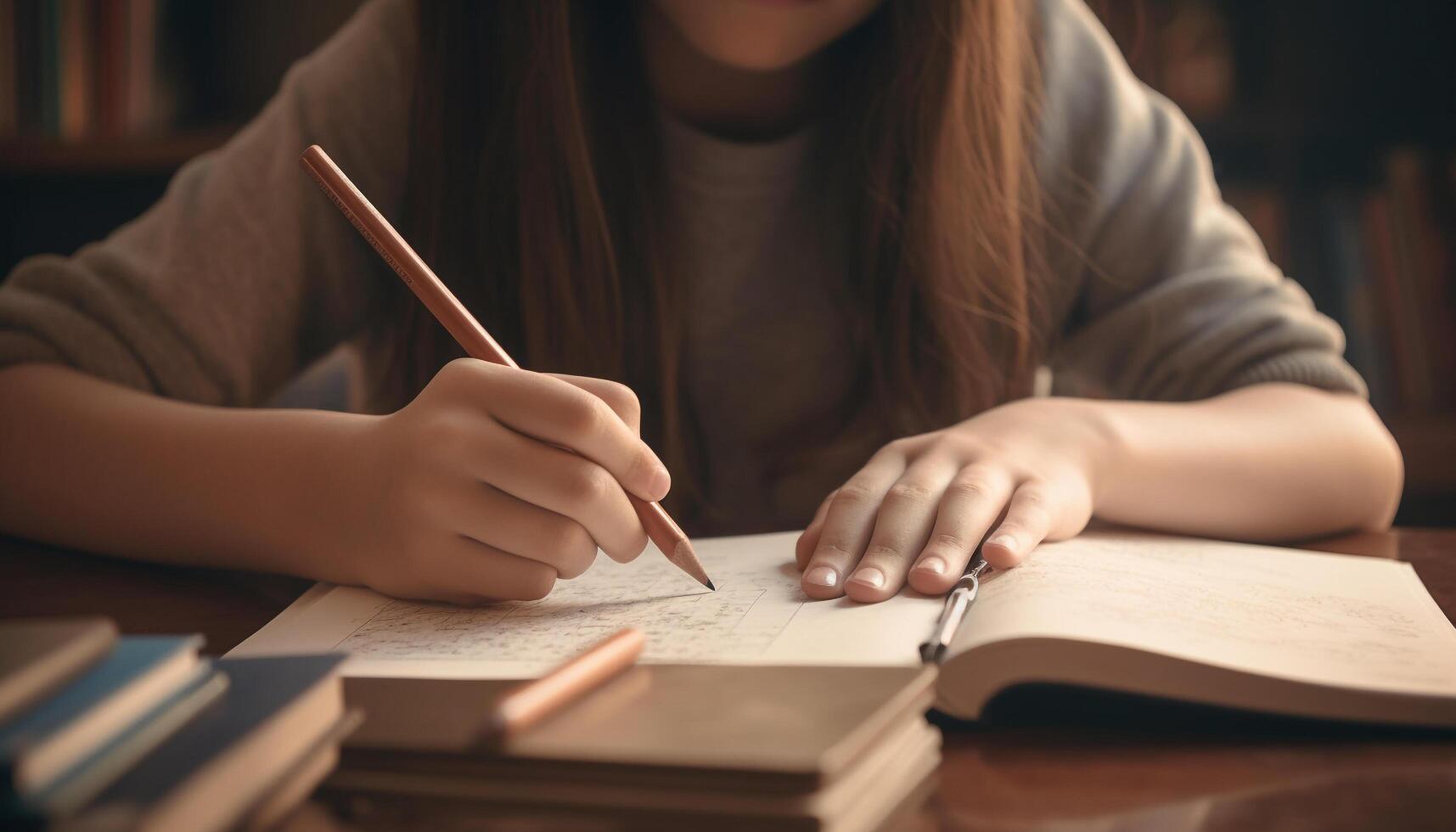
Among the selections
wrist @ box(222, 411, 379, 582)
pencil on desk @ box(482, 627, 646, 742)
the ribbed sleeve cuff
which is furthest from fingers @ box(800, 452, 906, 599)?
the ribbed sleeve cuff

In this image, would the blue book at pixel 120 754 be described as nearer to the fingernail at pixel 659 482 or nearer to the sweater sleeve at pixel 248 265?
the fingernail at pixel 659 482

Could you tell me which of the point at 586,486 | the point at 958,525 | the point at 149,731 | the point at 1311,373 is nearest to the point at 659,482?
the point at 586,486

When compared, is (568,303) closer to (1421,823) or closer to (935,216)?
(935,216)

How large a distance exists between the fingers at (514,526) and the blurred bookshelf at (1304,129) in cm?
129

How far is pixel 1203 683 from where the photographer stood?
1.25ft

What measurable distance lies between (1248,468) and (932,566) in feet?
0.98

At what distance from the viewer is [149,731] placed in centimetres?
28

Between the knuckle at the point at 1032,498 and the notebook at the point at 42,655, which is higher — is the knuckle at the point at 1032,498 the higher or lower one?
the lower one

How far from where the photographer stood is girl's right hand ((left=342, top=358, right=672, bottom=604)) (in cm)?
47

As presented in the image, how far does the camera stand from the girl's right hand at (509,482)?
47 centimetres

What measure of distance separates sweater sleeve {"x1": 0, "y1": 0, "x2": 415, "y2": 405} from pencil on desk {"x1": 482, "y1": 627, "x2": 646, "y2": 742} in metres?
0.51

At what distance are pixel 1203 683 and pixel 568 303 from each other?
0.51 metres

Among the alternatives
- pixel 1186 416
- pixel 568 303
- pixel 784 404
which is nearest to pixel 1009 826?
pixel 1186 416

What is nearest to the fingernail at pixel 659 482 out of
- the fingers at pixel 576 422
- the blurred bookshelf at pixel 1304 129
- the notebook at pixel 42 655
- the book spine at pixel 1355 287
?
the fingers at pixel 576 422
